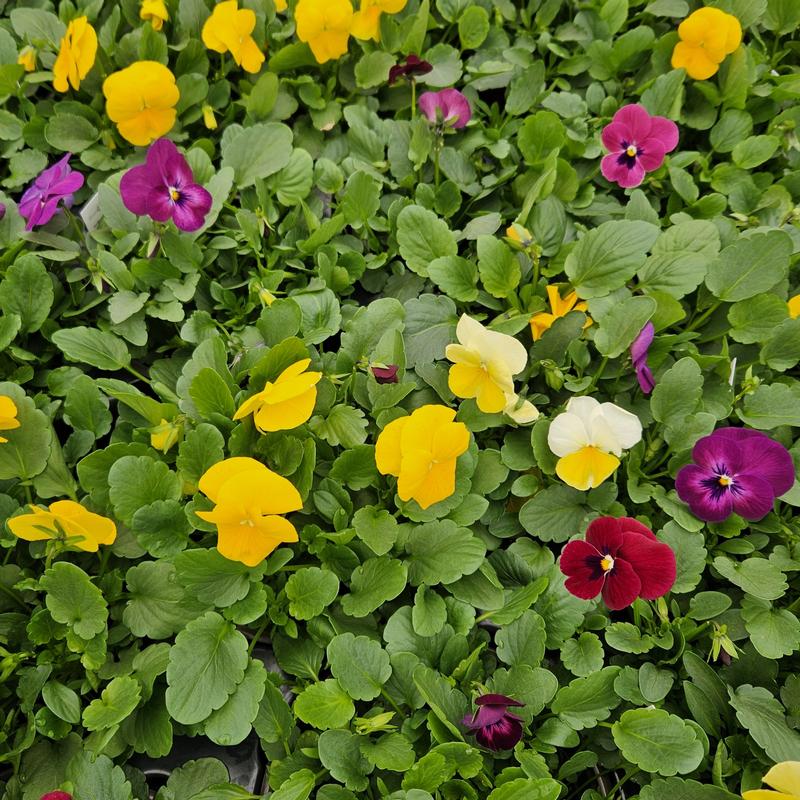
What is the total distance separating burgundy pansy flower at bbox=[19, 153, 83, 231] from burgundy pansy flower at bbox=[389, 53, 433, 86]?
29.9 inches

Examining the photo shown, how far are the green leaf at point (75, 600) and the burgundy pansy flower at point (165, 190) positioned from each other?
0.73 meters

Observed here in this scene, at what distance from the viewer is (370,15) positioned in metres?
1.90

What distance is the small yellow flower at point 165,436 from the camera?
54.2 inches

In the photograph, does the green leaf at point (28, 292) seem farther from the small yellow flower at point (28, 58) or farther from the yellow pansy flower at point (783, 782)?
the yellow pansy flower at point (783, 782)

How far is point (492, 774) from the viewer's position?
48.4 inches

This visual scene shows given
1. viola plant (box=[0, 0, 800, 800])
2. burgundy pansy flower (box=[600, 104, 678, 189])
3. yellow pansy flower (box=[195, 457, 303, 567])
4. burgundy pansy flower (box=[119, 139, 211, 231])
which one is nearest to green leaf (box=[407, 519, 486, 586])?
viola plant (box=[0, 0, 800, 800])

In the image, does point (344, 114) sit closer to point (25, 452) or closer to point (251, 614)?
point (25, 452)

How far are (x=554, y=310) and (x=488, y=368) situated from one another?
291 millimetres

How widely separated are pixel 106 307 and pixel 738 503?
4.35ft

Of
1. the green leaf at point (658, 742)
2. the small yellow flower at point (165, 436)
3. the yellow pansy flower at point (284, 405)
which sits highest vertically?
the yellow pansy flower at point (284, 405)

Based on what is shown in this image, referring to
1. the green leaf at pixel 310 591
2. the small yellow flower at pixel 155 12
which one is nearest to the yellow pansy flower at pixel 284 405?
the green leaf at pixel 310 591

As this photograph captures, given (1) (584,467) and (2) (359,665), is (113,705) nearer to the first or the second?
(2) (359,665)

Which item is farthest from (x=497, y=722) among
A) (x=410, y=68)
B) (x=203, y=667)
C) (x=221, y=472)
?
(x=410, y=68)

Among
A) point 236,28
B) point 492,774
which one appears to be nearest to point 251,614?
point 492,774
